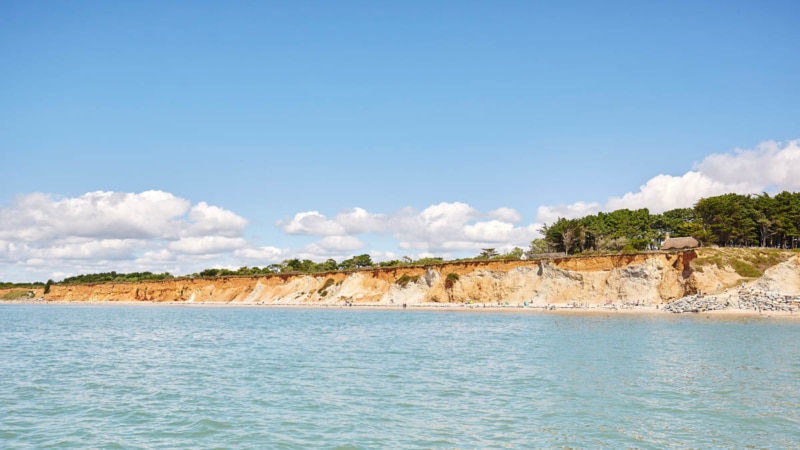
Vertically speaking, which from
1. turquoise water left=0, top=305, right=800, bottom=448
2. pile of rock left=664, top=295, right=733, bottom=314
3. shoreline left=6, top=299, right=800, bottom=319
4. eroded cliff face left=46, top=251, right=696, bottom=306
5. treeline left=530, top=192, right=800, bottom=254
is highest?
treeline left=530, top=192, right=800, bottom=254

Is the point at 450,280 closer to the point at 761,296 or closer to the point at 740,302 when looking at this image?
the point at 740,302

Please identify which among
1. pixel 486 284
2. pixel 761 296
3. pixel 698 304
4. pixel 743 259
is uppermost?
pixel 743 259

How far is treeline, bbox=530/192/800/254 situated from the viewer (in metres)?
72.5

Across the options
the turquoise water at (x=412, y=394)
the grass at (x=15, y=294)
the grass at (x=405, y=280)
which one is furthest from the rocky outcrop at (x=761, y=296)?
the grass at (x=15, y=294)


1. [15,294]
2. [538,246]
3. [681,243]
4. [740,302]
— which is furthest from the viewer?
[15,294]

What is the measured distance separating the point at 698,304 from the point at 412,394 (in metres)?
46.3

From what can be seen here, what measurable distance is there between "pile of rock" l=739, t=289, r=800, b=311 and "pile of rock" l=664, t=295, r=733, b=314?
1.43 m

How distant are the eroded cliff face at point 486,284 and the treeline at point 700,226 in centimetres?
846

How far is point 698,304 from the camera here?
54000mm

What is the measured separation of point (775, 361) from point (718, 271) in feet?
129

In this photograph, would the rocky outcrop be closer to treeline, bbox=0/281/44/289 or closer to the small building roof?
the small building roof

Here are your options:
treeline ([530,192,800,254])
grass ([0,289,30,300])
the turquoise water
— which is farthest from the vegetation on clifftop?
grass ([0,289,30,300])

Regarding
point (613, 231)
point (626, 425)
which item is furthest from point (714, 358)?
point (613, 231)

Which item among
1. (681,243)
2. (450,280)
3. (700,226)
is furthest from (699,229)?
(450,280)
